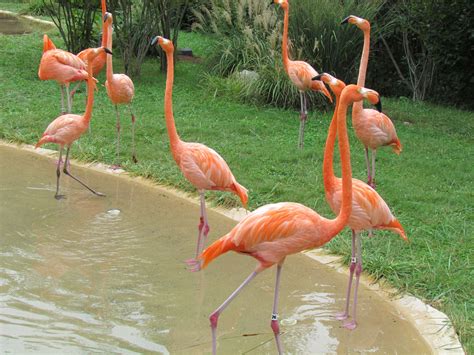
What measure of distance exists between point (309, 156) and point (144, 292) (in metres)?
3.46

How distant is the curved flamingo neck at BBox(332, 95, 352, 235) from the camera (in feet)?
11.4

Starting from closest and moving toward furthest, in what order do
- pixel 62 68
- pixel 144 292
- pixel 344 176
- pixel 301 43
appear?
1. pixel 344 176
2. pixel 144 292
3. pixel 62 68
4. pixel 301 43

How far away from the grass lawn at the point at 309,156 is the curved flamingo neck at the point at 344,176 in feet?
3.28

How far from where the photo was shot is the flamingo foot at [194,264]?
4.64 metres

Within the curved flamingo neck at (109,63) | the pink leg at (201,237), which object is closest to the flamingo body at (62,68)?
the curved flamingo neck at (109,63)

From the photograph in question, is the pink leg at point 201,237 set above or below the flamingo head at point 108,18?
below

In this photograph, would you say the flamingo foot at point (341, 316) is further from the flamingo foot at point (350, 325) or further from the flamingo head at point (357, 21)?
the flamingo head at point (357, 21)

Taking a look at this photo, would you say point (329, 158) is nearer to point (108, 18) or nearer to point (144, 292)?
point (144, 292)

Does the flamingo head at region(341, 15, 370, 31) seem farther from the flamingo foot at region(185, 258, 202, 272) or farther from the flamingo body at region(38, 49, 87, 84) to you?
the flamingo body at region(38, 49, 87, 84)

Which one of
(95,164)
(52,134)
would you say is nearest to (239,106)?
(95,164)

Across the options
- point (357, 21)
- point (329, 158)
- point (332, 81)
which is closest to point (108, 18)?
point (357, 21)

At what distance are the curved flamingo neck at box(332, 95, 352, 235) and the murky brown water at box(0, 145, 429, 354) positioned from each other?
2.47ft

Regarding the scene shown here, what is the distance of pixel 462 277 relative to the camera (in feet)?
14.4

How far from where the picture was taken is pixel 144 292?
4.23 metres
